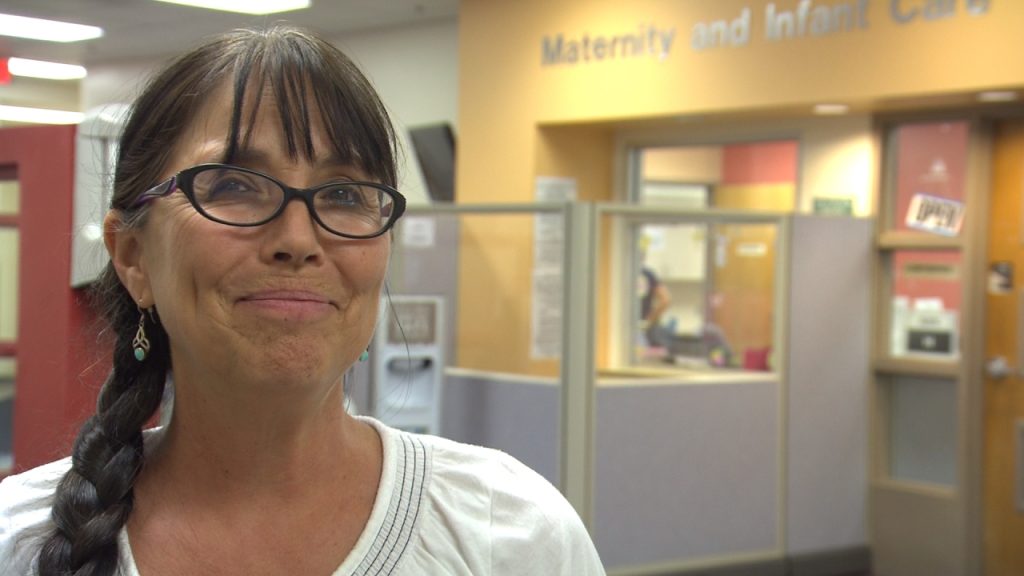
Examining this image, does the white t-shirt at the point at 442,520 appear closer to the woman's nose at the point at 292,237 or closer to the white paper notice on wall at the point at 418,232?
the woman's nose at the point at 292,237

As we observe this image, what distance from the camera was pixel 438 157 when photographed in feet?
23.2

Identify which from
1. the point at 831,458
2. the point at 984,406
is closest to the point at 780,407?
the point at 831,458

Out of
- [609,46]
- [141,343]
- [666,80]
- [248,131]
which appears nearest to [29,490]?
[141,343]

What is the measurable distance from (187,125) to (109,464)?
1.02ft

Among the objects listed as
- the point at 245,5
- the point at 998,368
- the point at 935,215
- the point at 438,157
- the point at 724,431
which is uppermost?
the point at 245,5

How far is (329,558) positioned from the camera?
3.42 feet

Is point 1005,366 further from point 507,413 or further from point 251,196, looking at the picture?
point 251,196

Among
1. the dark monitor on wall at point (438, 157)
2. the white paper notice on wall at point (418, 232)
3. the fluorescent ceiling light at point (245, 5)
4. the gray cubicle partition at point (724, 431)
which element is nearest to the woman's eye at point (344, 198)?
the gray cubicle partition at point (724, 431)

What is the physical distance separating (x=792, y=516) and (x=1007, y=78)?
2.06 m

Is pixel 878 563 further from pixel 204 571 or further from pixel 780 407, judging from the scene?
pixel 204 571

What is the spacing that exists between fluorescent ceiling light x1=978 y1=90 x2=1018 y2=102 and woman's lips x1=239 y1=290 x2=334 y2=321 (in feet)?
14.4

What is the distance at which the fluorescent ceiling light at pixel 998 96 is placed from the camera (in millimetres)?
4801

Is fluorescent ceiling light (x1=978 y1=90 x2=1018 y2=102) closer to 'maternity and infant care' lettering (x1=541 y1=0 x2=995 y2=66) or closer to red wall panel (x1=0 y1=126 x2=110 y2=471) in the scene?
'maternity and infant care' lettering (x1=541 y1=0 x2=995 y2=66)

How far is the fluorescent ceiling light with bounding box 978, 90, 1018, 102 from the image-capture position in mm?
4801
